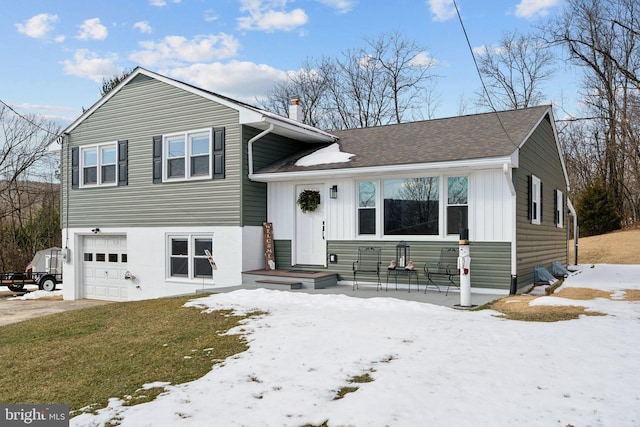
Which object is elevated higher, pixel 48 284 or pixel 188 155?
pixel 188 155

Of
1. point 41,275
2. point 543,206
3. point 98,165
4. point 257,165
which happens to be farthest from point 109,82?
point 543,206

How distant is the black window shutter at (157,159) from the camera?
12906 millimetres

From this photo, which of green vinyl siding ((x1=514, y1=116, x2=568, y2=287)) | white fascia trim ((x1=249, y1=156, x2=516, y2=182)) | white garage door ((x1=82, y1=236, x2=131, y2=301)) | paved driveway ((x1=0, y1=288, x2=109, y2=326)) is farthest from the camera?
white garage door ((x1=82, y1=236, x2=131, y2=301))

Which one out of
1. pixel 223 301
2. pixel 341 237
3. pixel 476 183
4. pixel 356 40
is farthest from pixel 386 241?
pixel 356 40

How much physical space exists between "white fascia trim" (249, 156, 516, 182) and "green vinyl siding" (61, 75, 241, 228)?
3.24 feet

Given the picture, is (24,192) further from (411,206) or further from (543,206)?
(543,206)

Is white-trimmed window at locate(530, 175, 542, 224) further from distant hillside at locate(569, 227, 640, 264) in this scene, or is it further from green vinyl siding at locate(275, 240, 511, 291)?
distant hillside at locate(569, 227, 640, 264)

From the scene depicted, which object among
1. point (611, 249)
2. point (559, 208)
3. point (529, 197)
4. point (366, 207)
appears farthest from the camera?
point (611, 249)

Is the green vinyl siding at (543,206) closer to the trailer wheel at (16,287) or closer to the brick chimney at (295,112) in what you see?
the brick chimney at (295,112)

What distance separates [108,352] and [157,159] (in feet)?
25.6

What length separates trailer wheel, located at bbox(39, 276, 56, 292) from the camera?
17.5 metres

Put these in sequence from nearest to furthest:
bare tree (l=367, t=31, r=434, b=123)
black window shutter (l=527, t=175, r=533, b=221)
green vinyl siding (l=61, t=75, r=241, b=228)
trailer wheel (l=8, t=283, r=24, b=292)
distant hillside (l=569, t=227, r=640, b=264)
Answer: black window shutter (l=527, t=175, r=533, b=221) → green vinyl siding (l=61, t=75, r=241, b=228) → trailer wheel (l=8, t=283, r=24, b=292) → distant hillside (l=569, t=227, r=640, b=264) → bare tree (l=367, t=31, r=434, b=123)

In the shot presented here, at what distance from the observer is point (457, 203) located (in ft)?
32.8

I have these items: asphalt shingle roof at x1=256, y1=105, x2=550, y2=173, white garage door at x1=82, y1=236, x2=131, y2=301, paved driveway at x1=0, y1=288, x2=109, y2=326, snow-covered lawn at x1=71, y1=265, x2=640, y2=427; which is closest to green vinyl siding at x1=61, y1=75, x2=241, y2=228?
white garage door at x1=82, y1=236, x2=131, y2=301
